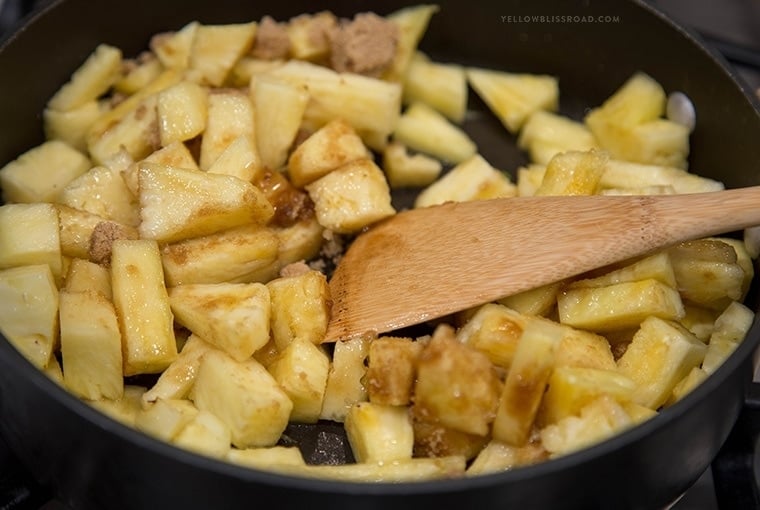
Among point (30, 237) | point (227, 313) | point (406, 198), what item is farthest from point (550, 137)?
point (30, 237)

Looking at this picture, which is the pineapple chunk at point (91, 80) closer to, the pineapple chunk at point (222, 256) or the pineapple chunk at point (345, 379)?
the pineapple chunk at point (222, 256)

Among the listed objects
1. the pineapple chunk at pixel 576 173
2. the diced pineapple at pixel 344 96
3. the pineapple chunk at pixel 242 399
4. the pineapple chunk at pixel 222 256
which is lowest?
the pineapple chunk at pixel 242 399

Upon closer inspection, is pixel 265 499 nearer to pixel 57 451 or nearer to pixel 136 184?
pixel 57 451

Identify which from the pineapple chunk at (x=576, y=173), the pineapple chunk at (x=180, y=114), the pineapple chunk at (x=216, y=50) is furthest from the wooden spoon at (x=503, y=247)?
the pineapple chunk at (x=216, y=50)

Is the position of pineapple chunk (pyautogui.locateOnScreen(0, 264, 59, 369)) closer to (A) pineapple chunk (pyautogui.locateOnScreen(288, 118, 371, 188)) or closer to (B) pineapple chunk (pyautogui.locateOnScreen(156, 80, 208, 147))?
(B) pineapple chunk (pyautogui.locateOnScreen(156, 80, 208, 147))

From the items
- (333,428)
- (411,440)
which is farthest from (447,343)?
(333,428)

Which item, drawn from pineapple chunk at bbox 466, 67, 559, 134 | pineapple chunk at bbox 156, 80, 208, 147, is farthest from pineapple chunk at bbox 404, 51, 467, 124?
pineapple chunk at bbox 156, 80, 208, 147
